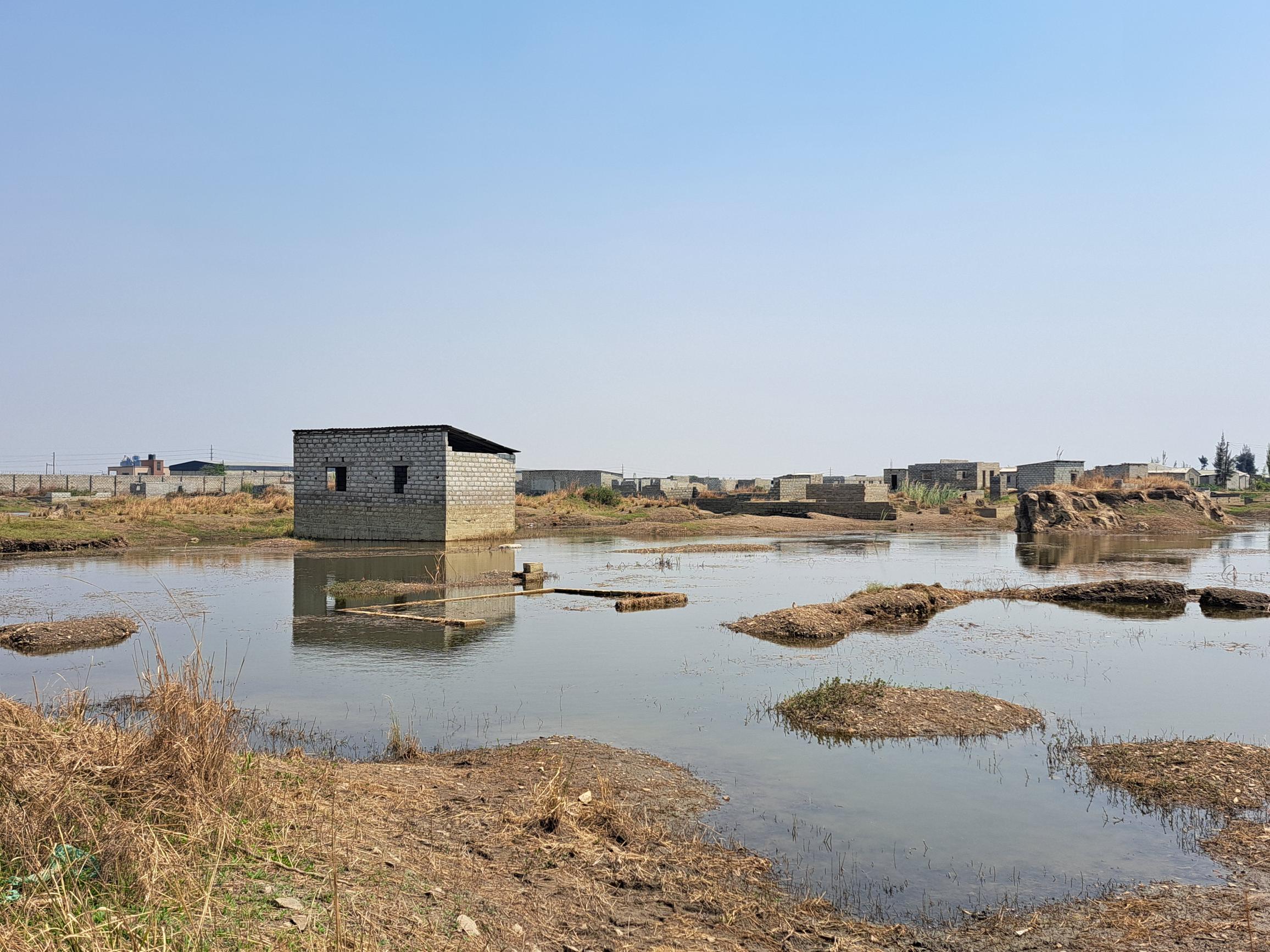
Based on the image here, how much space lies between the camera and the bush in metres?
57.4

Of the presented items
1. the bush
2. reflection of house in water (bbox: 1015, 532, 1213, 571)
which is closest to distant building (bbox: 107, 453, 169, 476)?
the bush

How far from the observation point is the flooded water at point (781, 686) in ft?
22.2

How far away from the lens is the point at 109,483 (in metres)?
62.5

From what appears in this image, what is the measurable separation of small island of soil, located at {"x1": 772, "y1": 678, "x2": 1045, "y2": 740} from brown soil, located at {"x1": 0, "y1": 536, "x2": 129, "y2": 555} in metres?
29.3

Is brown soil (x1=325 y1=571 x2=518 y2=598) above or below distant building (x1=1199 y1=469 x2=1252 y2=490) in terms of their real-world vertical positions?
below

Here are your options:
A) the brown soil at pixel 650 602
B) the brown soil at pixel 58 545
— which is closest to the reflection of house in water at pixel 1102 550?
the brown soil at pixel 650 602

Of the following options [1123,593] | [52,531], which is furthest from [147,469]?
[1123,593]

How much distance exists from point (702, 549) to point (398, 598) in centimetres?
1688

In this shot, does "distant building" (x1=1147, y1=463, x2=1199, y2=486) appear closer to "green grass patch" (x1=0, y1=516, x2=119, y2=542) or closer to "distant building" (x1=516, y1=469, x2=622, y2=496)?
"distant building" (x1=516, y1=469, x2=622, y2=496)

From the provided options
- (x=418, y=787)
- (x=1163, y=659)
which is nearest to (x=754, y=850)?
(x=418, y=787)

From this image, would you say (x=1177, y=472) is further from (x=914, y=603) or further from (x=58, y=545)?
(x=58, y=545)

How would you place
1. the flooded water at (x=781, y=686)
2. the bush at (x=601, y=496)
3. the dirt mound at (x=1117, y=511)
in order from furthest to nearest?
1. the bush at (x=601, y=496)
2. the dirt mound at (x=1117, y=511)
3. the flooded water at (x=781, y=686)

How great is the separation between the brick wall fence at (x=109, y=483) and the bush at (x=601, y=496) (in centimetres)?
2308

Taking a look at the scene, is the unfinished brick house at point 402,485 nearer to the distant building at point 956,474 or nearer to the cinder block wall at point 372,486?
the cinder block wall at point 372,486
